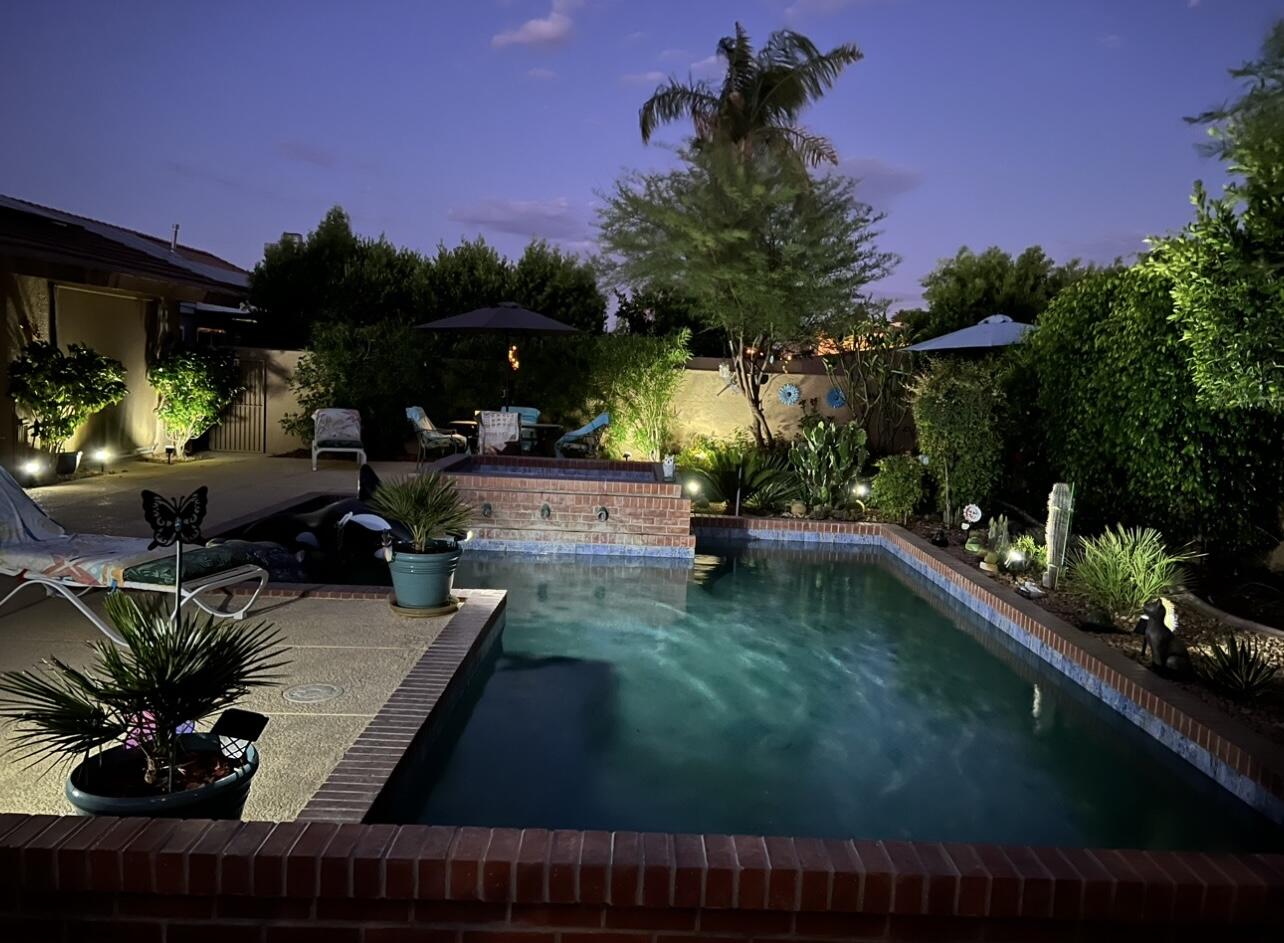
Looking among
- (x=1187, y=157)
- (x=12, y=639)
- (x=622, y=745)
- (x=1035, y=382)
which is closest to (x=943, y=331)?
(x=1035, y=382)

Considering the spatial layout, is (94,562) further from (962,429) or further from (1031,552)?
(962,429)

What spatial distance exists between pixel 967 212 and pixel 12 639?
23847 mm

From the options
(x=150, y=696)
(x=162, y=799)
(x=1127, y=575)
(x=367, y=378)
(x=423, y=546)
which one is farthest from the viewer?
(x=367, y=378)

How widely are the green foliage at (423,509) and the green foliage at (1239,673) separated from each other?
15.0ft

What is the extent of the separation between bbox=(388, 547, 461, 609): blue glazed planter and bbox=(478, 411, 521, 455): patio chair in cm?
689

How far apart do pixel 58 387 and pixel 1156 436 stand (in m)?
11.4

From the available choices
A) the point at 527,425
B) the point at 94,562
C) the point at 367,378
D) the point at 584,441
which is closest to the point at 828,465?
the point at 584,441

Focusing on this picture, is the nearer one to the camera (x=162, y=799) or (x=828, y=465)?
(x=162, y=799)

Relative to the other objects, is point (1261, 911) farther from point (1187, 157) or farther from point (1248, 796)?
point (1187, 157)

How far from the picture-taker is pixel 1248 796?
13.3ft

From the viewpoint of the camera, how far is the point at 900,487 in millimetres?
10492

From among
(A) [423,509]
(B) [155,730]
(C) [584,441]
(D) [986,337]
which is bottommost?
(B) [155,730]

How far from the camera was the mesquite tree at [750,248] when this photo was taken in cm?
1381

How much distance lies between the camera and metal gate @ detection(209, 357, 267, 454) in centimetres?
1499
